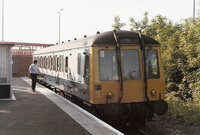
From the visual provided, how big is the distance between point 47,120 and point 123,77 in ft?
8.99

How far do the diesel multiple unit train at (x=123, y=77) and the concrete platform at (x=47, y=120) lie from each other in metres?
0.77

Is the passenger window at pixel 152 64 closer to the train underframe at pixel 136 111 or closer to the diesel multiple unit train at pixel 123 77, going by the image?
the diesel multiple unit train at pixel 123 77

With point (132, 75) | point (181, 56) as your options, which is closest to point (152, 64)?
point (132, 75)

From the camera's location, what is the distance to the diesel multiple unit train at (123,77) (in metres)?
9.04

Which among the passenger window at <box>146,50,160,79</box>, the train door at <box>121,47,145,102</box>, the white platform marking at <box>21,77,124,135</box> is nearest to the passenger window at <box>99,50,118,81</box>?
the train door at <box>121,47,145,102</box>

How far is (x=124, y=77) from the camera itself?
30.4ft

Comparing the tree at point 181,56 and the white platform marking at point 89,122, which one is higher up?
the tree at point 181,56

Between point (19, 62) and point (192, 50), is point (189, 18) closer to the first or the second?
point (192, 50)

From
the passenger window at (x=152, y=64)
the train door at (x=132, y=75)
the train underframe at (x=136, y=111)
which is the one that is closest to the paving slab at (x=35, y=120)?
the train underframe at (x=136, y=111)

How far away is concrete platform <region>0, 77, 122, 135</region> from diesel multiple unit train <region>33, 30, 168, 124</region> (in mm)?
775

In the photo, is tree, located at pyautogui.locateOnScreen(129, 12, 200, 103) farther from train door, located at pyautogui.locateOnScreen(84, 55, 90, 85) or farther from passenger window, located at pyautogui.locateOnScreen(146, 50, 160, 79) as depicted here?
train door, located at pyautogui.locateOnScreen(84, 55, 90, 85)

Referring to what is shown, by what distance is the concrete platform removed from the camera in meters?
6.94

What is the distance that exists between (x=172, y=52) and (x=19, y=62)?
18624 mm

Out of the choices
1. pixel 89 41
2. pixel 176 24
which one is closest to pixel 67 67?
pixel 89 41
